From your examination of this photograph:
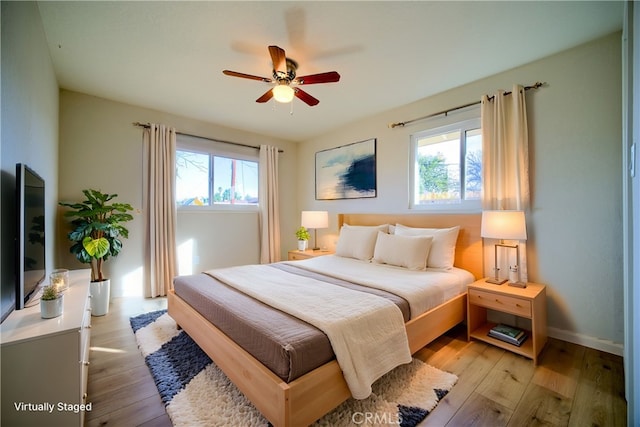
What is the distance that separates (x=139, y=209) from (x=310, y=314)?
3150mm

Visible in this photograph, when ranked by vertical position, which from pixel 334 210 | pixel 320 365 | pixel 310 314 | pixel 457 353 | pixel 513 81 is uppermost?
pixel 513 81

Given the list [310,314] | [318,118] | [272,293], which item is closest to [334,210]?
[318,118]

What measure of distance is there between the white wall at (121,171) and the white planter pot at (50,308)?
232 centimetres

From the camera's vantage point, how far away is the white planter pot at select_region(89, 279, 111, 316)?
112 inches

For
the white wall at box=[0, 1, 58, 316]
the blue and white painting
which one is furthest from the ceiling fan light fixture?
the blue and white painting

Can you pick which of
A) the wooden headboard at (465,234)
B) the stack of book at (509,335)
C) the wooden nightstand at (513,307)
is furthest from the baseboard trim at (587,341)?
the wooden headboard at (465,234)

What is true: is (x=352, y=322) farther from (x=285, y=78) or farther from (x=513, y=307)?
(x=285, y=78)

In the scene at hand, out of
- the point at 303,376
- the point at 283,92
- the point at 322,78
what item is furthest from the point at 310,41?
the point at 303,376

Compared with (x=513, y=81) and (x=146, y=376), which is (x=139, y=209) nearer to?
(x=146, y=376)

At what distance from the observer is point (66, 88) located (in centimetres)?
300

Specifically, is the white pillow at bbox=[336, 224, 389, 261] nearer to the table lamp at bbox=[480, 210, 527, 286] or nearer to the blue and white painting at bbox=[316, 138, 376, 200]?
the blue and white painting at bbox=[316, 138, 376, 200]

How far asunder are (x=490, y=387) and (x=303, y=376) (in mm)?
1363

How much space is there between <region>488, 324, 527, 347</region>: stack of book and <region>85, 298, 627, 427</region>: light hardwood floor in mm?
105
